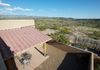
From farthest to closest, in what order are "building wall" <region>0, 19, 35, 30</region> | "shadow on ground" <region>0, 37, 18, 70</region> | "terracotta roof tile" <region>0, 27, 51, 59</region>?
"building wall" <region>0, 19, 35, 30</region> → "terracotta roof tile" <region>0, 27, 51, 59</region> → "shadow on ground" <region>0, 37, 18, 70</region>

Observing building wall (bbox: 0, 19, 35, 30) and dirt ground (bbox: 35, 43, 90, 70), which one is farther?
building wall (bbox: 0, 19, 35, 30)

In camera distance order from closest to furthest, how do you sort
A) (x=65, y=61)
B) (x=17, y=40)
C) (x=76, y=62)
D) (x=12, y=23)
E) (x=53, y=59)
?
(x=17, y=40) < (x=76, y=62) < (x=65, y=61) < (x=53, y=59) < (x=12, y=23)

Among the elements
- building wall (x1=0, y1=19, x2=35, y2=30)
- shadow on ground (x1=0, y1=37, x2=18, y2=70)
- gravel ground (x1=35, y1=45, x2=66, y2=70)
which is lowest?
gravel ground (x1=35, y1=45, x2=66, y2=70)

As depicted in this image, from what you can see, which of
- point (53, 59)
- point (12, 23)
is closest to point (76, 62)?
point (53, 59)

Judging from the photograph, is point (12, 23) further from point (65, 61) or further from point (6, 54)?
point (65, 61)

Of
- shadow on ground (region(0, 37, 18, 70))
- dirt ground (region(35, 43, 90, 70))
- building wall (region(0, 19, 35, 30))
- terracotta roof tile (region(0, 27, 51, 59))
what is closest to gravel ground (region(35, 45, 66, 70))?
dirt ground (region(35, 43, 90, 70))

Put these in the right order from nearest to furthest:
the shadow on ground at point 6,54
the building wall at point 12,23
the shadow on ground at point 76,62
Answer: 1. the shadow on ground at point 6,54
2. the shadow on ground at point 76,62
3. the building wall at point 12,23

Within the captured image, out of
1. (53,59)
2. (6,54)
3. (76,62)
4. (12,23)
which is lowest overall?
(53,59)

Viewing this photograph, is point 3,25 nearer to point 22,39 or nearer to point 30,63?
point 22,39

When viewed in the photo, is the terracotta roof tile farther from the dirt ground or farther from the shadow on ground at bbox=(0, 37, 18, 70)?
the dirt ground

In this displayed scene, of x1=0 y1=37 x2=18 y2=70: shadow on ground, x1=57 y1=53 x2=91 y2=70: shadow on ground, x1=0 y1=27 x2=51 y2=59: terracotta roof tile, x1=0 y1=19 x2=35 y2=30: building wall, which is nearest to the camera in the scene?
x1=0 y1=37 x2=18 y2=70: shadow on ground

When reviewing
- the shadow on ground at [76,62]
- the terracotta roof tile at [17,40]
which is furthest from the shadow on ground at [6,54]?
the shadow on ground at [76,62]

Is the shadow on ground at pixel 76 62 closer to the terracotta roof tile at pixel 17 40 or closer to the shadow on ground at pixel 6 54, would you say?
the terracotta roof tile at pixel 17 40
